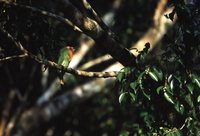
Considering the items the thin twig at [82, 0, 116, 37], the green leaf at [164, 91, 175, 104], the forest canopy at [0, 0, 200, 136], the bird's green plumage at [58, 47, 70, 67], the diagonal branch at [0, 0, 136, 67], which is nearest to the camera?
the green leaf at [164, 91, 175, 104]

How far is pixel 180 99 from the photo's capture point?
13.1 ft

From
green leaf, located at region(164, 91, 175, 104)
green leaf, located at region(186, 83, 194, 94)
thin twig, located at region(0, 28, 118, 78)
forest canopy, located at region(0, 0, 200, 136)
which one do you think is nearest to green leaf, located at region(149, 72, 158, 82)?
forest canopy, located at region(0, 0, 200, 136)

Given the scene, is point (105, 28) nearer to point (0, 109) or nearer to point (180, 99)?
point (180, 99)

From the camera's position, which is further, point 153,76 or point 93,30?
point 93,30

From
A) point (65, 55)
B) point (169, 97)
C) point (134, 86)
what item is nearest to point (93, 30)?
point (134, 86)

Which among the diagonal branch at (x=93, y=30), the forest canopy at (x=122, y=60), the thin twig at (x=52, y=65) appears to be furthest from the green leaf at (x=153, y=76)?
the thin twig at (x=52, y=65)

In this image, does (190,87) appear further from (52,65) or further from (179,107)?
(52,65)

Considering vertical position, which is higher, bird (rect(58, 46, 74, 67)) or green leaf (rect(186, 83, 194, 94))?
bird (rect(58, 46, 74, 67))

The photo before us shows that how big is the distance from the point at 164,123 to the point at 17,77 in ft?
19.9

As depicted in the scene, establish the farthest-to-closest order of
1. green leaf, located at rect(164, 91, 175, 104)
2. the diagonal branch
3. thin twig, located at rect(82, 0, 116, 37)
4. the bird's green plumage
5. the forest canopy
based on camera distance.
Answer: the bird's green plumage < thin twig, located at rect(82, 0, 116, 37) < the diagonal branch < the forest canopy < green leaf, located at rect(164, 91, 175, 104)

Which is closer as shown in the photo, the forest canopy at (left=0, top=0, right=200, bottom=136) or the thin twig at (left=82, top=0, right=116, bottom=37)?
the forest canopy at (left=0, top=0, right=200, bottom=136)

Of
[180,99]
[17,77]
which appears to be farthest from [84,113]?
[180,99]

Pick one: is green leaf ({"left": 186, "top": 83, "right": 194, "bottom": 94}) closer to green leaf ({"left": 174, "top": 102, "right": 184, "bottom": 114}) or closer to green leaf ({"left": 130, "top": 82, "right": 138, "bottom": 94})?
green leaf ({"left": 174, "top": 102, "right": 184, "bottom": 114})

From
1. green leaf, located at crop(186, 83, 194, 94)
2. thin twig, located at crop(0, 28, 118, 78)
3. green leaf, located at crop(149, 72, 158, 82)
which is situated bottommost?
green leaf, located at crop(186, 83, 194, 94)
